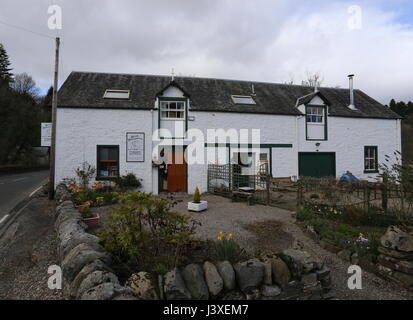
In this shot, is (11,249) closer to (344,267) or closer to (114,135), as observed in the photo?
(344,267)

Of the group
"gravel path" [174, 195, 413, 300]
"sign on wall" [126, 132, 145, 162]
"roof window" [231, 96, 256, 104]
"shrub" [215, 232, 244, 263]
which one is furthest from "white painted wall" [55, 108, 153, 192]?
"shrub" [215, 232, 244, 263]

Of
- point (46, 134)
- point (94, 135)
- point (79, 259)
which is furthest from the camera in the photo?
point (94, 135)

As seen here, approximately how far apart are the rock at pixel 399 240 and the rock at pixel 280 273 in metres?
2.02

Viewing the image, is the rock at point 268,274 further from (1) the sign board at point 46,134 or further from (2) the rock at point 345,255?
(1) the sign board at point 46,134

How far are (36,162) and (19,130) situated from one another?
725cm

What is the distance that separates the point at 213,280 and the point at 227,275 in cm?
21

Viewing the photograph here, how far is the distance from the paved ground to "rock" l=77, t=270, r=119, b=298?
3.16 feet

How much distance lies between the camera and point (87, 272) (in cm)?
325

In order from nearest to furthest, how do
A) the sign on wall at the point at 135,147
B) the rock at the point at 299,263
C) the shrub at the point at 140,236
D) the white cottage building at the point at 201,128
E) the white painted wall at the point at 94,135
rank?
the rock at the point at 299,263
the shrub at the point at 140,236
the white painted wall at the point at 94,135
the white cottage building at the point at 201,128
the sign on wall at the point at 135,147

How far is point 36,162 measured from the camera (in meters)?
36.1

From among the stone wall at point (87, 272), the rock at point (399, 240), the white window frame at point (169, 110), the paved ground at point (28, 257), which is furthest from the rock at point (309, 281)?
the white window frame at point (169, 110)

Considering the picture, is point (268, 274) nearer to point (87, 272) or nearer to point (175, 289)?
point (175, 289)

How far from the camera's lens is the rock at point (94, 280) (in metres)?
2.97

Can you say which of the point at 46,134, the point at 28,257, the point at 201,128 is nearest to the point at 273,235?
the point at 28,257
